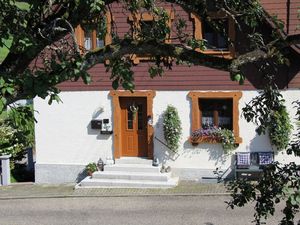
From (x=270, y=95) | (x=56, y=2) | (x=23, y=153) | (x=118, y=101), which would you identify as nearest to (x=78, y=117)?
(x=118, y=101)

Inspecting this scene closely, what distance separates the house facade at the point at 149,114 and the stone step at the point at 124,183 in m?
0.87

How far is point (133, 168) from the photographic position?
19.0 meters

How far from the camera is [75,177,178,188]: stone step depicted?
18.4 meters

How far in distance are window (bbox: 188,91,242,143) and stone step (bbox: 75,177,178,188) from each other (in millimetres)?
2055

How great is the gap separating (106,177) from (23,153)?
450cm

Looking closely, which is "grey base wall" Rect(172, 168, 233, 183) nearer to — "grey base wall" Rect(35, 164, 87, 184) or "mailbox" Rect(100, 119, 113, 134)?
"mailbox" Rect(100, 119, 113, 134)

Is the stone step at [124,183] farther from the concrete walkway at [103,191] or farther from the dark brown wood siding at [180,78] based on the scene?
the dark brown wood siding at [180,78]

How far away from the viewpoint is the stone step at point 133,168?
18.9 m

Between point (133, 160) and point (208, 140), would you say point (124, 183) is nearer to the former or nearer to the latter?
point (133, 160)

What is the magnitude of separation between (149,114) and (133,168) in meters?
1.93

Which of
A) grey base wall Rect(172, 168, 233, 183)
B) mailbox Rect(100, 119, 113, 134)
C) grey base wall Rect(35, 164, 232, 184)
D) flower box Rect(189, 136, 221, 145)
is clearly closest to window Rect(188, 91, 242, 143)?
flower box Rect(189, 136, 221, 145)

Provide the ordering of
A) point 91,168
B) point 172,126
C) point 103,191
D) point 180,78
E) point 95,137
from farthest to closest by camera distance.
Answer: point 95,137 → point 91,168 → point 180,78 → point 172,126 → point 103,191

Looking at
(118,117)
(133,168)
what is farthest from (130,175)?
(118,117)

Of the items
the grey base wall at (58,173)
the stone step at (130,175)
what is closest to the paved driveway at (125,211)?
the stone step at (130,175)
